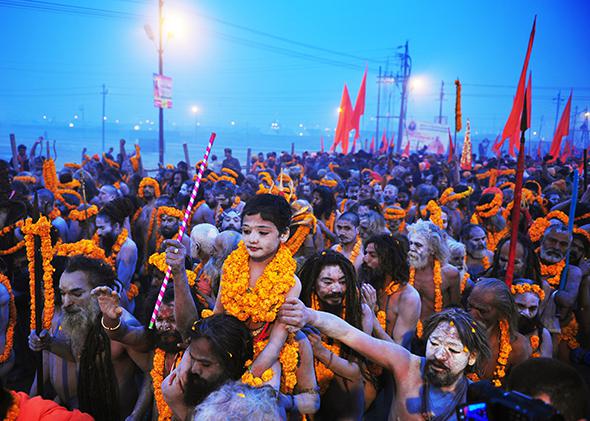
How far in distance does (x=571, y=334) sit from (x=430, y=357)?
3.51 metres

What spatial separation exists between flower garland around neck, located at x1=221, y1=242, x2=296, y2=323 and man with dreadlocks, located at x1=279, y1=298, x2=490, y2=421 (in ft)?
0.40

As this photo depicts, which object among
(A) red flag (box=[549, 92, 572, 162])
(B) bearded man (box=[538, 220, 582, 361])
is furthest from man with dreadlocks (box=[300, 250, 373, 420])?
(A) red flag (box=[549, 92, 572, 162])

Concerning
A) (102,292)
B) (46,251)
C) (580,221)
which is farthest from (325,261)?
(580,221)

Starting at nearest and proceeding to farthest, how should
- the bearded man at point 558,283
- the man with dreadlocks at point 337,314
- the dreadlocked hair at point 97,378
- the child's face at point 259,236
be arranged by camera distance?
the child's face at point 259,236 < the dreadlocked hair at point 97,378 < the man with dreadlocks at point 337,314 < the bearded man at point 558,283

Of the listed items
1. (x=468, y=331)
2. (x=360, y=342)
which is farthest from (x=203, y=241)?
(x=468, y=331)

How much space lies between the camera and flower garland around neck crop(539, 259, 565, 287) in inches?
220

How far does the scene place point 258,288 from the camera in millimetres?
3109

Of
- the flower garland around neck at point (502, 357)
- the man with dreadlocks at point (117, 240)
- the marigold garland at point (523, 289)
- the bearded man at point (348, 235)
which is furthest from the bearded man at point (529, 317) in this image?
the man with dreadlocks at point (117, 240)

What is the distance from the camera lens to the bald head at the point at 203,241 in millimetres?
5594

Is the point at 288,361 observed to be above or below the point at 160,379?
above

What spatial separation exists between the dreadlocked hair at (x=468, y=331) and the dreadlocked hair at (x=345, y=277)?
2.72ft

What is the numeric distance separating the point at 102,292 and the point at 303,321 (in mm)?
1303

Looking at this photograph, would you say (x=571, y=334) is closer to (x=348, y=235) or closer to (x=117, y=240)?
(x=348, y=235)

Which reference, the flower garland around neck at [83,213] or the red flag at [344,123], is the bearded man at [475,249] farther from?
the red flag at [344,123]
